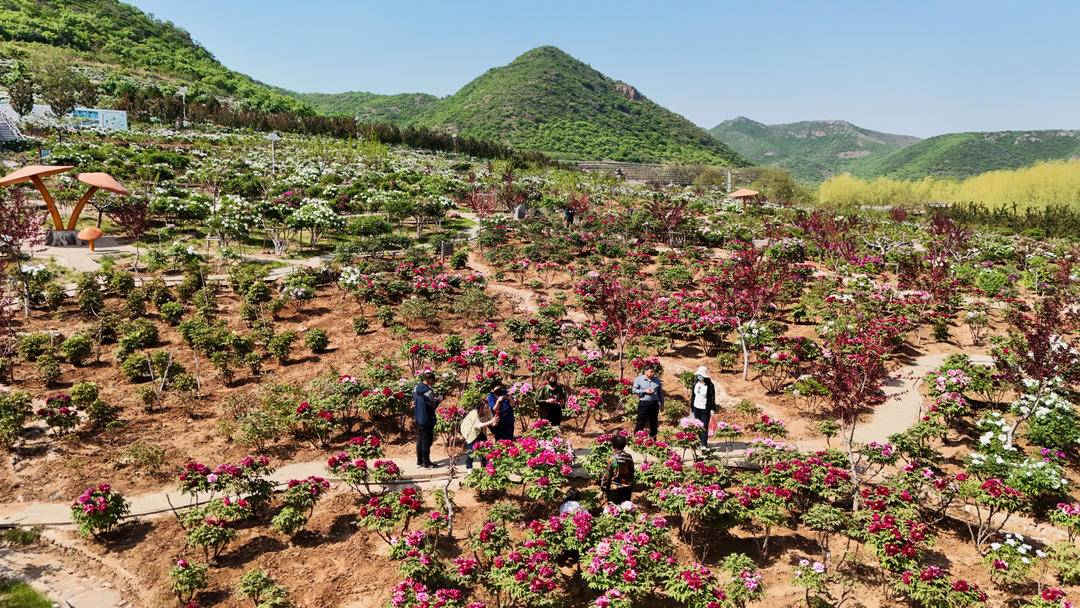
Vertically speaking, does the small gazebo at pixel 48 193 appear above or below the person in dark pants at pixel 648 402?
above

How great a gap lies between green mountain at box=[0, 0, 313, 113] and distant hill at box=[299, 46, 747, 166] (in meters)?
37.8

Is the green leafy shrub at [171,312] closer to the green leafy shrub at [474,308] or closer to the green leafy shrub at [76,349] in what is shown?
the green leafy shrub at [76,349]

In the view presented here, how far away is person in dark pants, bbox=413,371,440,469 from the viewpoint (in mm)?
7914

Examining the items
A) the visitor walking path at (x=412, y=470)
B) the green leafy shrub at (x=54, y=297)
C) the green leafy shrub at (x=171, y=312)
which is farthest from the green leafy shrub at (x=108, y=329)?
the visitor walking path at (x=412, y=470)

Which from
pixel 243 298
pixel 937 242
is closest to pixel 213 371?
pixel 243 298

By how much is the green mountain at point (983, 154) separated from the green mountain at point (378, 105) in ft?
396

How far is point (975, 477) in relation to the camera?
6.94m

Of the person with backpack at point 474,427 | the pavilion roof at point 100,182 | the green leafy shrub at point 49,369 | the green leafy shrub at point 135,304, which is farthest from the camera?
the pavilion roof at point 100,182

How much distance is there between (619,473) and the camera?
21.7 ft

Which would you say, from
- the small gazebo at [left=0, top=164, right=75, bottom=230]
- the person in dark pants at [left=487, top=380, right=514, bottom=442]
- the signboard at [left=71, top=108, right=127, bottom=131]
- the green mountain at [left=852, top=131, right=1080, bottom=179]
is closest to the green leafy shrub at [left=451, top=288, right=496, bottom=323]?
the person in dark pants at [left=487, top=380, right=514, bottom=442]

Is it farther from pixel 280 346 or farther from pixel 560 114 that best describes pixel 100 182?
pixel 560 114

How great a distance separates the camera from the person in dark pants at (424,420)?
7.91m

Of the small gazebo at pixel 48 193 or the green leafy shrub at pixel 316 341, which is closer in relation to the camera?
the green leafy shrub at pixel 316 341

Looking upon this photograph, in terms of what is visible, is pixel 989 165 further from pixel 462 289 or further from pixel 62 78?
pixel 62 78
